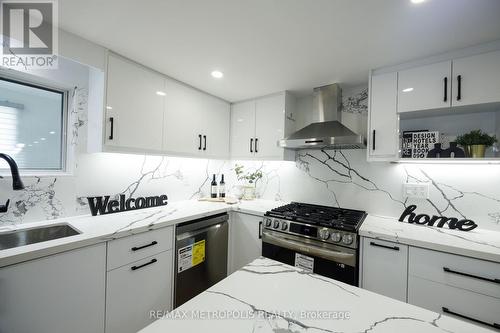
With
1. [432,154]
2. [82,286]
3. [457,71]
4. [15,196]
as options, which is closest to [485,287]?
[432,154]

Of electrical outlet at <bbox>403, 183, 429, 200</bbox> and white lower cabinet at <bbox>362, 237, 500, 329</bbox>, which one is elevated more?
electrical outlet at <bbox>403, 183, 429, 200</bbox>

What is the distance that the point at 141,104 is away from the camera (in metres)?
1.78

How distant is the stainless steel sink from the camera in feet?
3.97

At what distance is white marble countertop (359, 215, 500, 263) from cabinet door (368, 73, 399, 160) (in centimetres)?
57

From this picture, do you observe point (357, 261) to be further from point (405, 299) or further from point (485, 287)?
point (485, 287)

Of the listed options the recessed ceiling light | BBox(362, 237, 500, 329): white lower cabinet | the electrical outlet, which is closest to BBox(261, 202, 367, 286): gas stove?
BBox(362, 237, 500, 329): white lower cabinet

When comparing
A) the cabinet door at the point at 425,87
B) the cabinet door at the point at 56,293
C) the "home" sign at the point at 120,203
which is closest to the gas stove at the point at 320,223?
the cabinet door at the point at 425,87

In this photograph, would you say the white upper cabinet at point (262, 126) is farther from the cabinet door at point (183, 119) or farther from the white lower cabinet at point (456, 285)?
the white lower cabinet at point (456, 285)

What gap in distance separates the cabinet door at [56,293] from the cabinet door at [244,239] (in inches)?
46.6

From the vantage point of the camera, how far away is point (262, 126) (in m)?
2.46

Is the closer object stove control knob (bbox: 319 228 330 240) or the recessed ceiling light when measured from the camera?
stove control knob (bbox: 319 228 330 240)

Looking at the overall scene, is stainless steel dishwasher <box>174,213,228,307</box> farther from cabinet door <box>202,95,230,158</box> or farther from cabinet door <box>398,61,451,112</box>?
cabinet door <box>398,61,451,112</box>

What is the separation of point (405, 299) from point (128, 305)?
1.79 meters

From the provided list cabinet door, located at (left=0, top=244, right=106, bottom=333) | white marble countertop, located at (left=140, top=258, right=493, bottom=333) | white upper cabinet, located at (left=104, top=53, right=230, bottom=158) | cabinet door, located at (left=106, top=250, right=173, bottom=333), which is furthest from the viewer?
white upper cabinet, located at (left=104, top=53, right=230, bottom=158)
